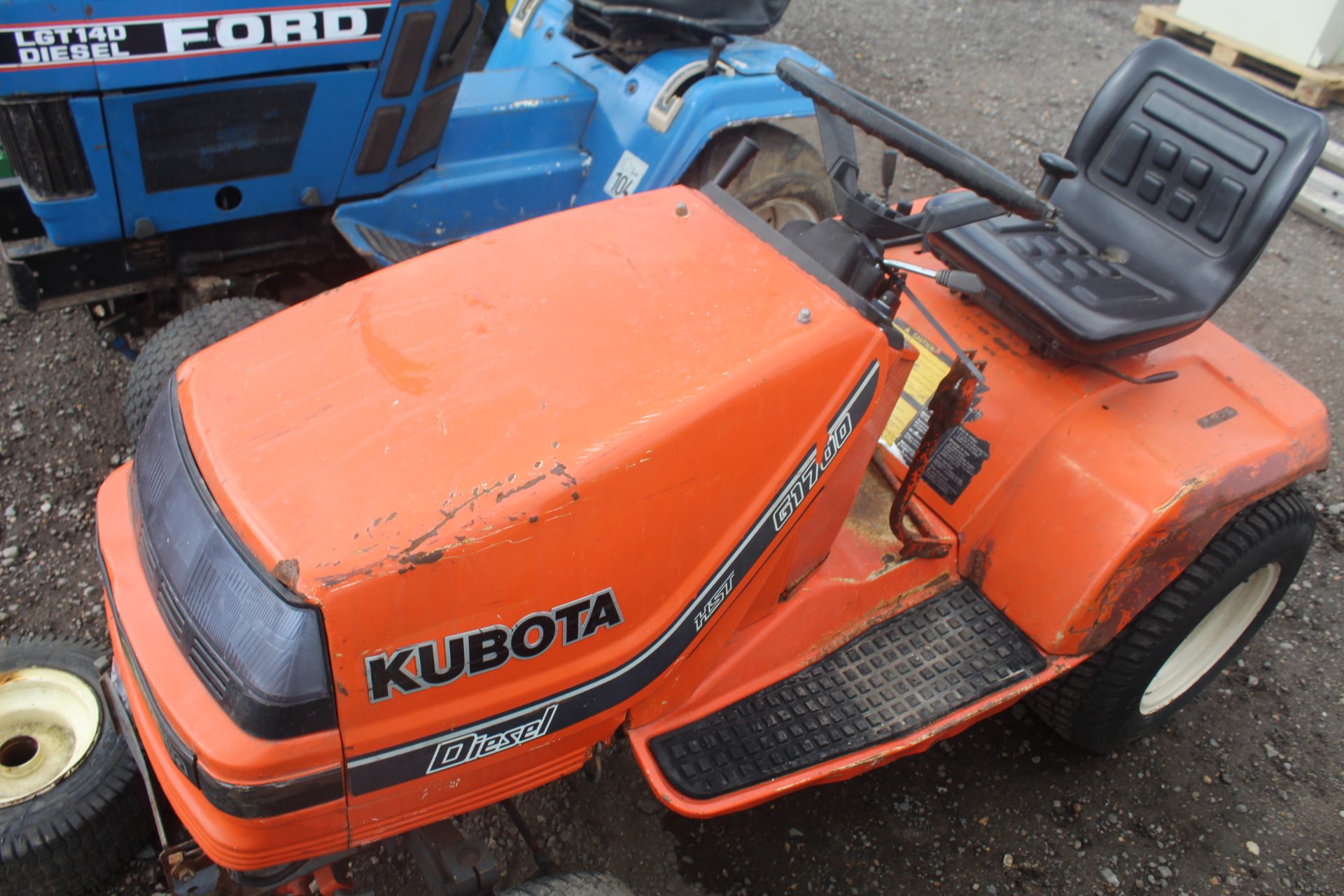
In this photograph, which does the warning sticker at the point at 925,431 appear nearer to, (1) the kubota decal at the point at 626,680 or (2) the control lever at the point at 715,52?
(1) the kubota decal at the point at 626,680

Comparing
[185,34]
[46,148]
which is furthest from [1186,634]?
[46,148]

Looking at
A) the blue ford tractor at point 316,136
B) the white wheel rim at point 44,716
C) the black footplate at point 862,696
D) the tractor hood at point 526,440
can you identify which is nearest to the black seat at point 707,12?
the blue ford tractor at point 316,136

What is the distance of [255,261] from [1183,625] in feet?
8.64

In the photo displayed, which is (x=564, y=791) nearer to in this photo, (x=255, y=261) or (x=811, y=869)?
(x=811, y=869)

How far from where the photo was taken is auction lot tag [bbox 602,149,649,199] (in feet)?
10.5

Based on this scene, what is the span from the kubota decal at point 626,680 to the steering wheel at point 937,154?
1.15 ft

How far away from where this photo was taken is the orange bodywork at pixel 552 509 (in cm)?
131

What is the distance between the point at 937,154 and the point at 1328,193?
391cm

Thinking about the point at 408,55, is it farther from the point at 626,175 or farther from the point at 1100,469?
the point at 1100,469

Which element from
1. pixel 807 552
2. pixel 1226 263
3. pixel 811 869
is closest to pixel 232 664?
pixel 807 552

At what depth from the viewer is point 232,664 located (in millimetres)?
1282

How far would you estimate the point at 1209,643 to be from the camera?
2488 millimetres

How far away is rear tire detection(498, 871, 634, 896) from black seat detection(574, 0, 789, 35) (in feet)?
8.41

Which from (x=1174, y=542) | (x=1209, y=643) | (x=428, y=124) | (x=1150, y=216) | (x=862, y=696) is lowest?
(x=1209, y=643)
